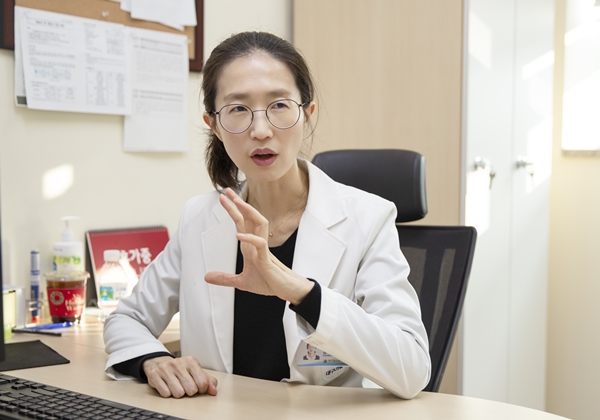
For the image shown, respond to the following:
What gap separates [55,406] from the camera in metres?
1.01

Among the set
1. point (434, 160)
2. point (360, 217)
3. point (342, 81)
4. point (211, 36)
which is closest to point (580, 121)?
point (434, 160)

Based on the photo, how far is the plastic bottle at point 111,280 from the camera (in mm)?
2053

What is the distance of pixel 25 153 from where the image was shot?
197 cm

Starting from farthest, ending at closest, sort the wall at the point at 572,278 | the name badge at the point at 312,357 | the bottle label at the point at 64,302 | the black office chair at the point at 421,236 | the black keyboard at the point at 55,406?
1. the wall at the point at 572,278
2. the bottle label at the point at 64,302
3. the black office chair at the point at 421,236
4. the name badge at the point at 312,357
5. the black keyboard at the point at 55,406

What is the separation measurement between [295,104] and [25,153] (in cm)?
95

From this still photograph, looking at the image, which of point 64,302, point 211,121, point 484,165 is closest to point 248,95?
point 211,121

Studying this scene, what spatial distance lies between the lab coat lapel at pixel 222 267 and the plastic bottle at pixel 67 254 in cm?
64

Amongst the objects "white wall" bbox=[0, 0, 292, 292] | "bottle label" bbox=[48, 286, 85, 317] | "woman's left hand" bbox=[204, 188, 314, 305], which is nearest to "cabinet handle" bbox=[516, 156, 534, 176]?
"white wall" bbox=[0, 0, 292, 292]

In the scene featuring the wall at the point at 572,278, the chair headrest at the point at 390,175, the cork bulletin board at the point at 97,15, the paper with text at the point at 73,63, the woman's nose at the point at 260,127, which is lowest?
the wall at the point at 572,278

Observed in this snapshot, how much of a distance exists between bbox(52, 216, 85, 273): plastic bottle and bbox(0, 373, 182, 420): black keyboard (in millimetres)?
889

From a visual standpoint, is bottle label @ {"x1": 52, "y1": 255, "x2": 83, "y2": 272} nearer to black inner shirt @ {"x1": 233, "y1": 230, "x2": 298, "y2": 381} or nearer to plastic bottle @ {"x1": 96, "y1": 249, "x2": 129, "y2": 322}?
plastic bottle @ {"x1": 96, "y1": 249, "x2": 129, "y2": 322}

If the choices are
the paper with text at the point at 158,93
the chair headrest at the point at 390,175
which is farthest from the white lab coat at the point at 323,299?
the paper with text at the point at 158,93

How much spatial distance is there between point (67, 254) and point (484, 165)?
1.44m

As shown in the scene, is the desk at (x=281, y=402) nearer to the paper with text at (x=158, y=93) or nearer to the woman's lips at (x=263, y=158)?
the woman's lips at (x=263, y=158)
